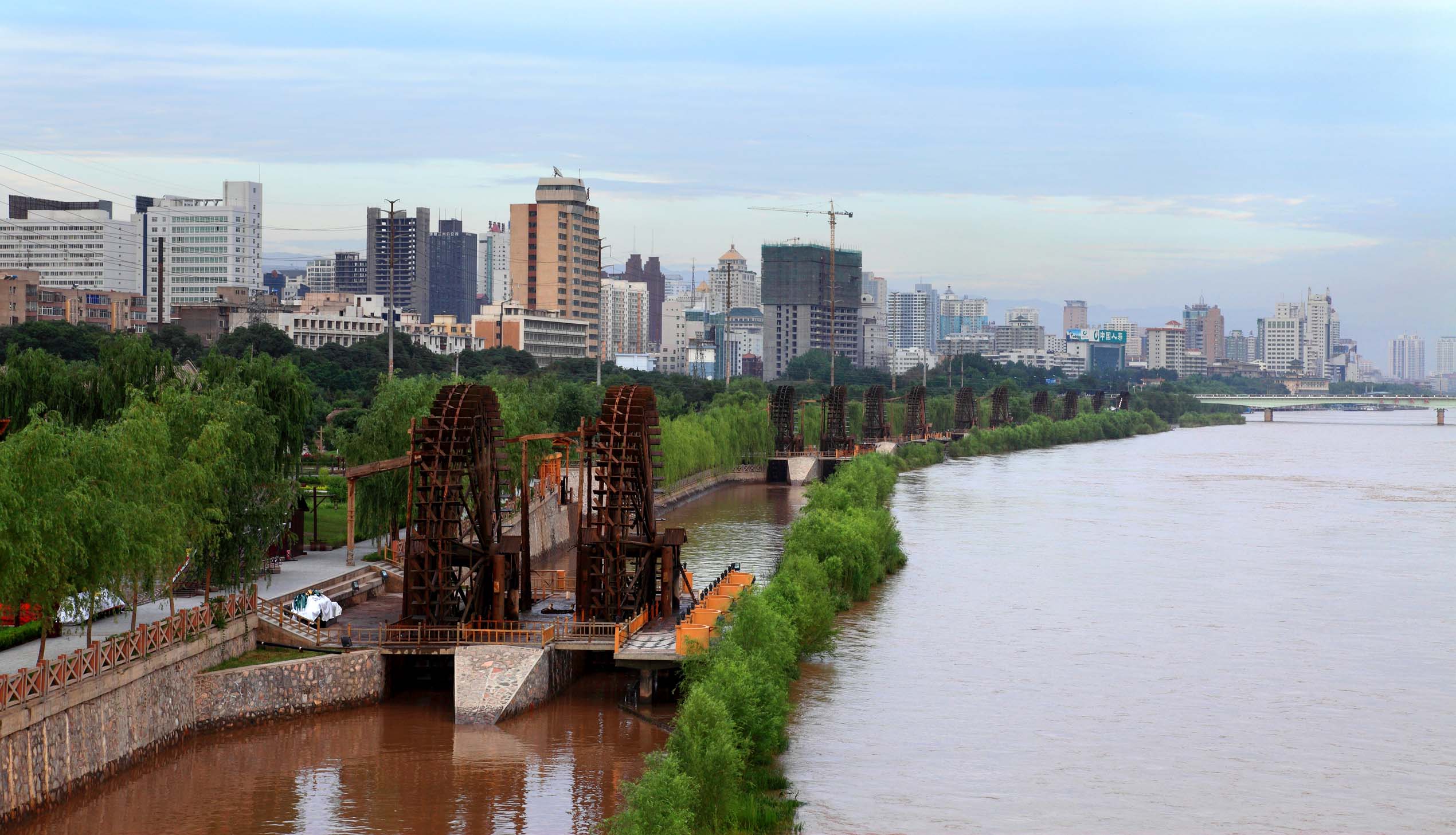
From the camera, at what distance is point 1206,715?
37594 millimetres

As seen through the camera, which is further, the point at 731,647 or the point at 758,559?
the point at 758,559

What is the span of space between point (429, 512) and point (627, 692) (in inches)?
255

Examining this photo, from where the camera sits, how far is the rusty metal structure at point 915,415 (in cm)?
13612

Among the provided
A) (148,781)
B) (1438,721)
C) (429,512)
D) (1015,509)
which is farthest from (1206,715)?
(1015,509)

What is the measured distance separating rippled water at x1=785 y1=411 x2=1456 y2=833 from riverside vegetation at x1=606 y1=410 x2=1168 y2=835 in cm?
101

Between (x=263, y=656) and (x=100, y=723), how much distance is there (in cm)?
622

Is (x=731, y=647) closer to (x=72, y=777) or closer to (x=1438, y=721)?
(x=72, y=777)

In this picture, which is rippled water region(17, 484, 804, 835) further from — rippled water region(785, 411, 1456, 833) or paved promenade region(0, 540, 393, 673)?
rippled water region(785, 411, 1456, 833)

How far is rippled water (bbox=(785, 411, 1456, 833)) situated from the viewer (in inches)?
1217

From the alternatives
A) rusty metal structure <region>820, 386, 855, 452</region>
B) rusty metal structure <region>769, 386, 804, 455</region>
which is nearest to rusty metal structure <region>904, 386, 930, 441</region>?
rusty metal structure <region>820, 386, 855, 452</region>

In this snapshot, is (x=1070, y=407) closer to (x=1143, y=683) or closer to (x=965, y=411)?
(x=965, y=411)

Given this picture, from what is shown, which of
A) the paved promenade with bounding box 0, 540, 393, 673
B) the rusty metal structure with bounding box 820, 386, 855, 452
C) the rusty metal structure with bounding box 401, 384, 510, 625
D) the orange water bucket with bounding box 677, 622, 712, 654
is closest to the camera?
the paved promenade with bounding box 0, 540, 393, 673

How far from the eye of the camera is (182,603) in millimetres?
36312

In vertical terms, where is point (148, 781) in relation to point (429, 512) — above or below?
below
